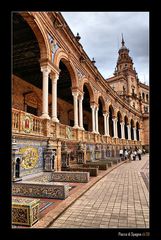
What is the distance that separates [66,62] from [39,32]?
3702 mm

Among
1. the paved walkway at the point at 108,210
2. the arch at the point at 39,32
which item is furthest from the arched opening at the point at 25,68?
the paved walkway at the point at 108,210

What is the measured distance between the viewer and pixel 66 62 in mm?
12289

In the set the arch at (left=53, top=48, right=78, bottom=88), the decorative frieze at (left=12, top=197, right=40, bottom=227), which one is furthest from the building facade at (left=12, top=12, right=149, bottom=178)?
the decorative frieze at (left=12, top=197, right=40, bottom=227)

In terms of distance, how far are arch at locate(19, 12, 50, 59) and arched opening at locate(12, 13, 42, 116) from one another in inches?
7.4

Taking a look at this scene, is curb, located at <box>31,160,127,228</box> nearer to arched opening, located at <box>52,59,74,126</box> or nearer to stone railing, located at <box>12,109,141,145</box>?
stone railing, located at <box>12,109,141,145</box>

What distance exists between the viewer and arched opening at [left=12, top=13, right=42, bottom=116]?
8.72 m

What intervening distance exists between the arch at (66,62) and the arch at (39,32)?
0.92m

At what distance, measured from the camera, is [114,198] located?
19.0 feet
